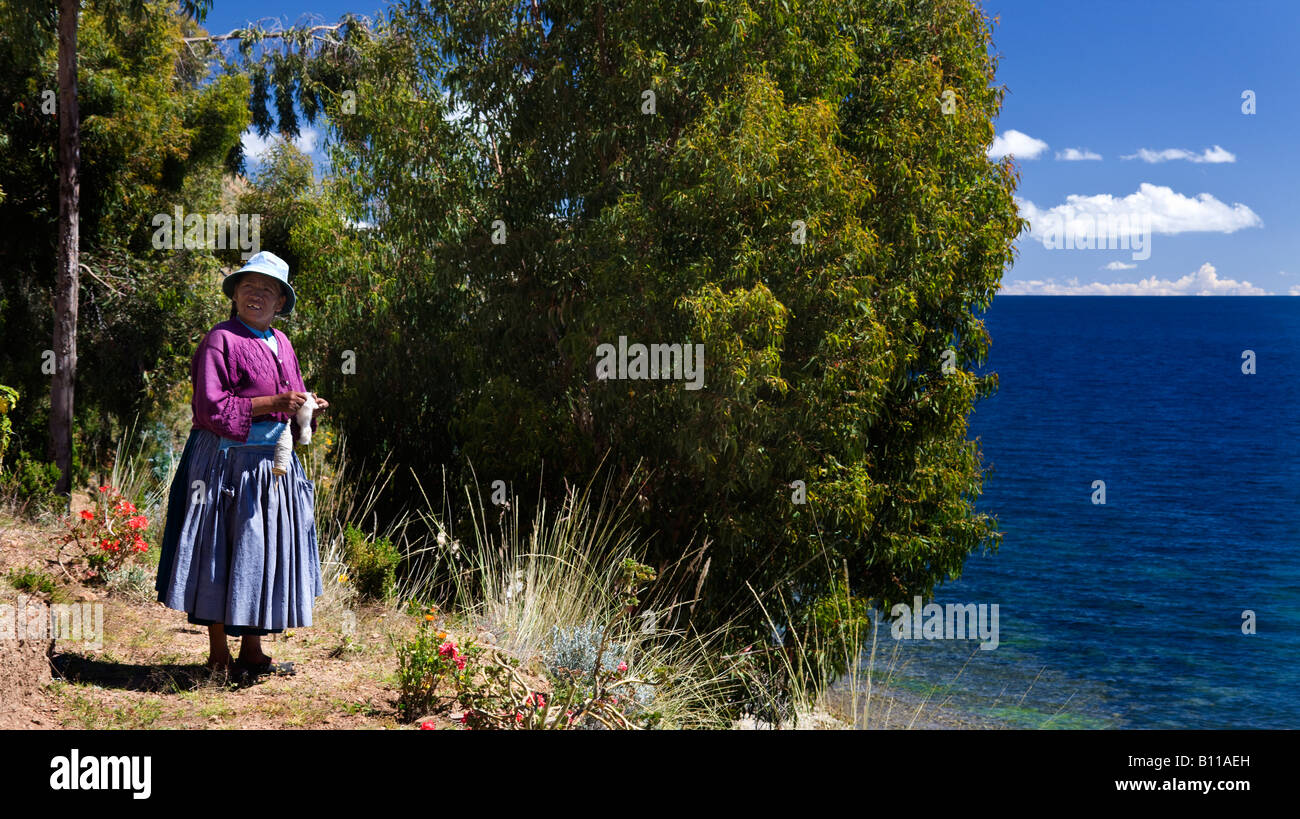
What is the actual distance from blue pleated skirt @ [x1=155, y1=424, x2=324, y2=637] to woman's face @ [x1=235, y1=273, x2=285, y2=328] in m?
0.52

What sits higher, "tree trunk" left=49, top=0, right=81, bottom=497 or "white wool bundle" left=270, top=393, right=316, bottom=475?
"tree trunk" left=49, top=0, right=81, bottom=497

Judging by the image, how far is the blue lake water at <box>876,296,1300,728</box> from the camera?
73.7 ft

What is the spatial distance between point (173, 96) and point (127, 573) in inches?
342

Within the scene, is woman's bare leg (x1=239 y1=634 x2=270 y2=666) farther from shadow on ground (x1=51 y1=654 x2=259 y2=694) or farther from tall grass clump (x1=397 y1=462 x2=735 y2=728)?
tall grass clump (x1=397 y1=462 x2=735 y2=728)

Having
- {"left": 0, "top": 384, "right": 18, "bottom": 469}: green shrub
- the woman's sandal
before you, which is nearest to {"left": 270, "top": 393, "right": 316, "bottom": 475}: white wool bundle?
the woman's sandal

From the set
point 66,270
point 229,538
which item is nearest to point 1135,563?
point 66,270

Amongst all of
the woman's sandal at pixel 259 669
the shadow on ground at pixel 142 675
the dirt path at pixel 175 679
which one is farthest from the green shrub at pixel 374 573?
the shadow on ground at pixel 142 675

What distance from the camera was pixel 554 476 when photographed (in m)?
10.1

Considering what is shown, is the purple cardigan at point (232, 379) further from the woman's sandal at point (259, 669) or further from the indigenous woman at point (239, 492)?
the woman's sandal at point (259, 669)

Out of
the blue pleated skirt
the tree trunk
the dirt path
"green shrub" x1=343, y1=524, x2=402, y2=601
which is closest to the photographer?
the dirt path

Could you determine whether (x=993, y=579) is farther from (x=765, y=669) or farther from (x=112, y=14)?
(x=112, y=14)

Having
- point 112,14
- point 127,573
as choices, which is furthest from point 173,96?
point 127,573

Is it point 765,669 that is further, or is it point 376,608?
point 765,669
